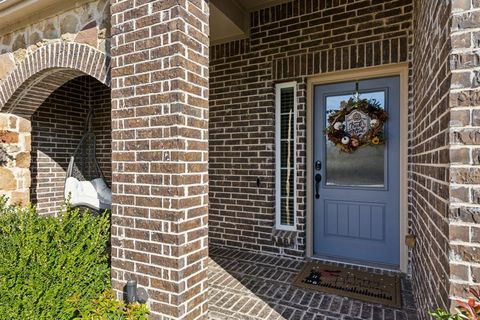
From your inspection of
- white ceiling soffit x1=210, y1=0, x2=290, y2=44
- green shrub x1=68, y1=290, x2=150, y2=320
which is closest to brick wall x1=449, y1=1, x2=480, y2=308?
green shrub x1=68, y1=290, x2=150, y2=320

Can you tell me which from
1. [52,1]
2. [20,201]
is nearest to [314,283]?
[20,201]

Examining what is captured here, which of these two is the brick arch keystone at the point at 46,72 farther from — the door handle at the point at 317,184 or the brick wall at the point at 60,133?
the door handle at the point at 317,184

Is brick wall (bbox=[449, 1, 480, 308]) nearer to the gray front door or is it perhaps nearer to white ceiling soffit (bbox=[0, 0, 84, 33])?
the gray front door

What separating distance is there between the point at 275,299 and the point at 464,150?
79.5 inches

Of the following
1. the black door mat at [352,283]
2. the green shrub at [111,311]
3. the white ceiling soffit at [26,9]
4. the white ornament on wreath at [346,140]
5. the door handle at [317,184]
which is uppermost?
the white ceiling soffit at [26,9]

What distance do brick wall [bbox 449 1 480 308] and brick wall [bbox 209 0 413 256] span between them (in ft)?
6.40

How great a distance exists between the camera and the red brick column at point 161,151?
1860mm

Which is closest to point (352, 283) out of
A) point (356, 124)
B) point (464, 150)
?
point (356, 124)

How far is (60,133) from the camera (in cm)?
498

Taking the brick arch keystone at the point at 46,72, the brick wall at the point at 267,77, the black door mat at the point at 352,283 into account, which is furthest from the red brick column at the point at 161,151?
the brick wall at the point at 267,77

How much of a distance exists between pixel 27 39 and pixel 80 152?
7.92 ft

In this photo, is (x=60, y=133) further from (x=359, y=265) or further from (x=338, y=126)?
(x=359, y=265)

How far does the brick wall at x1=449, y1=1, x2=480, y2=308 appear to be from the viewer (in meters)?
1.18

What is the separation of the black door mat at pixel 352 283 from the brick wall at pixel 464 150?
61.1 inches
